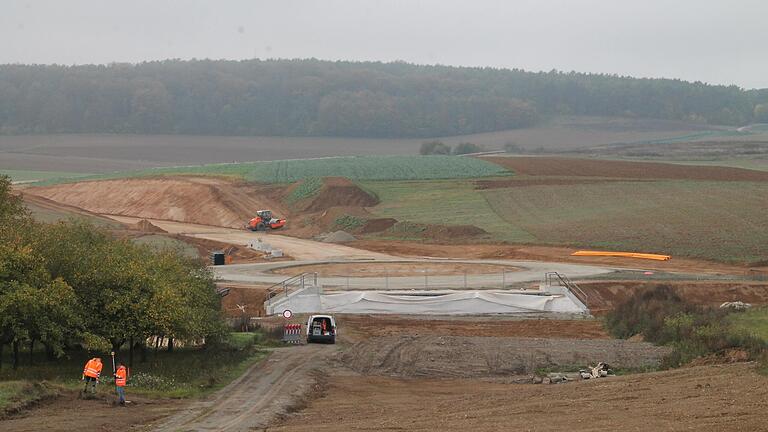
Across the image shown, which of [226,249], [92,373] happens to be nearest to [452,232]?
[226,249]

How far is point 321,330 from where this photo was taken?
43.0 metres

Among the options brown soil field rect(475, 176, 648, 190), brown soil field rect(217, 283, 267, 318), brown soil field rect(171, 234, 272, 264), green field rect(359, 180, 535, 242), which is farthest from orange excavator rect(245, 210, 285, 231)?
brown soil field rect(217, 283, 267, 318)

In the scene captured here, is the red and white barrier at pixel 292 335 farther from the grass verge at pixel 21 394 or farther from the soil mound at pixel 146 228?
the soil mound at pixel 146 228

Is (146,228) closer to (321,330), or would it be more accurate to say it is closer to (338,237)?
(338,237)

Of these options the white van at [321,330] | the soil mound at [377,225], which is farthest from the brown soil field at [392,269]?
the soil mound at [377,225]

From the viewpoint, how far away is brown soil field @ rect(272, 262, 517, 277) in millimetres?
61750

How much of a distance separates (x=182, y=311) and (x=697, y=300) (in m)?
28.9

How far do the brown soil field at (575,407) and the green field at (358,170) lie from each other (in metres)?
82.8

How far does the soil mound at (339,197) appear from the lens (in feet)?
316

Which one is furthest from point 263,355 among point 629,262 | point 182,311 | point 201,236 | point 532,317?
point 201,236

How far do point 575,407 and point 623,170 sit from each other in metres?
90.4

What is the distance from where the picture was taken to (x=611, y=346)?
3850cm

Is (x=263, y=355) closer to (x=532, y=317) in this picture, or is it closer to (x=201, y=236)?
(x=532, y=317)

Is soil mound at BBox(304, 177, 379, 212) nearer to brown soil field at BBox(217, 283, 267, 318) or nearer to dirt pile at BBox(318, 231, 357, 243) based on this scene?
dirt pile at BBox(318, 231, 357, 243)
